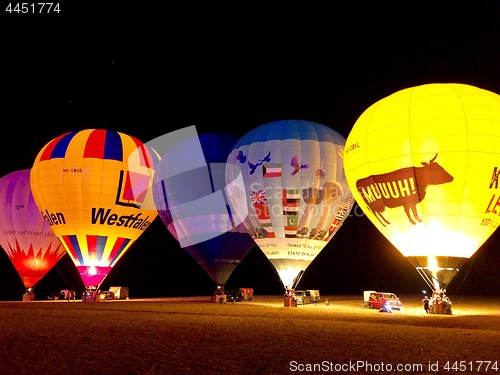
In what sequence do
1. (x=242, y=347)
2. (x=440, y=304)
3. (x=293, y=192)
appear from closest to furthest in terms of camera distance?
1. (x=242, y=347)
2. (x=440, y=304)
3. (x=293, y=192)

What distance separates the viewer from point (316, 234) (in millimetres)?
16484

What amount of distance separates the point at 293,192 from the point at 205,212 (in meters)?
4.37

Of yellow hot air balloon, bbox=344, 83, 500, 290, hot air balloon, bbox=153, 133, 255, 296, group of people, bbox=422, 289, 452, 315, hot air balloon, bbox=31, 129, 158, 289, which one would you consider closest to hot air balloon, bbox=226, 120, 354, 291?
hot air balloon, bbox=153, 133, 255, 296

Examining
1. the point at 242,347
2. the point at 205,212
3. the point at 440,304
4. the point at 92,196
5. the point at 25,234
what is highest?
the point at 92,196

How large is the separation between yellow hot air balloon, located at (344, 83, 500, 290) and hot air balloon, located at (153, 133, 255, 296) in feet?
25.0

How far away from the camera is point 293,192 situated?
16.2 m

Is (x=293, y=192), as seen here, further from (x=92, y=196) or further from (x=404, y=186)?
(x=92, y=196)

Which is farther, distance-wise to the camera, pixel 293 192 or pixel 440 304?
pixel 293 192

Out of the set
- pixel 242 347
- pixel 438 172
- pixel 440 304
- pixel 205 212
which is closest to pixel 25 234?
pixel 205 212

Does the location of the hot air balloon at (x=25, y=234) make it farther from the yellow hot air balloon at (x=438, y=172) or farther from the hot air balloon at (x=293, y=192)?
the yellow hot air balloon at (x=438, y=172)

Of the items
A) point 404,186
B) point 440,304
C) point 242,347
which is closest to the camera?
point 242,347

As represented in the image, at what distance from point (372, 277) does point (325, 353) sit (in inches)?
1158

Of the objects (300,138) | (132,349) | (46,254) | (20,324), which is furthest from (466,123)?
(46,254)

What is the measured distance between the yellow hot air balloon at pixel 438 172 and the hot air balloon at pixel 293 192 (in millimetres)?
3536
